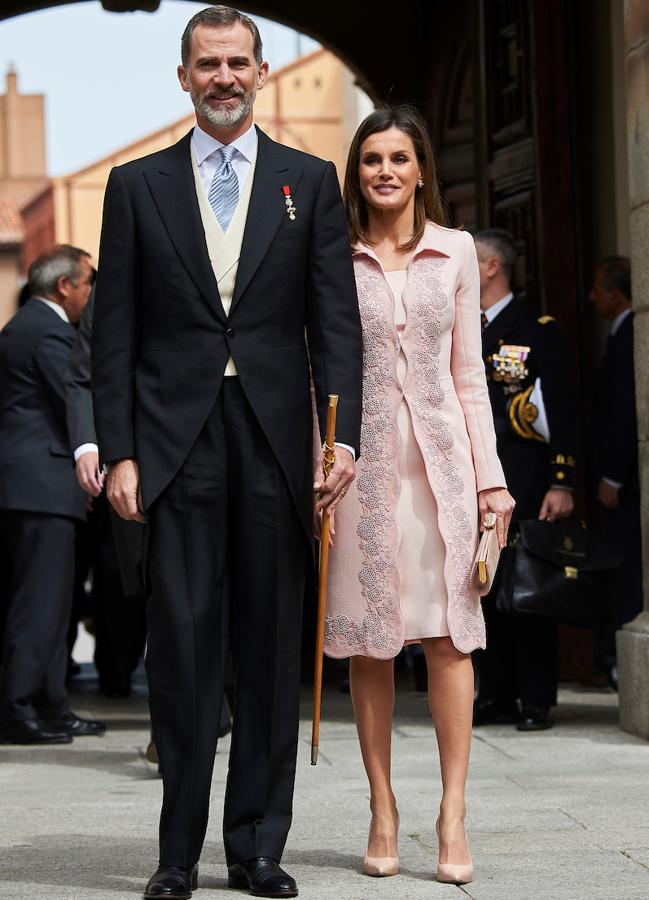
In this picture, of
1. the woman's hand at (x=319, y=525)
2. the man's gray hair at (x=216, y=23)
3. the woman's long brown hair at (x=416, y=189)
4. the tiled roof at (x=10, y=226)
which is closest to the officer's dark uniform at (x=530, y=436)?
the woman's long brown hair at (x=416, y=189)

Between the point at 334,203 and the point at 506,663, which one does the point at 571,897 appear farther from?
the point at 506,663

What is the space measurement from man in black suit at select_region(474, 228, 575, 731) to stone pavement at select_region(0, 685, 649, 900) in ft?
0.68

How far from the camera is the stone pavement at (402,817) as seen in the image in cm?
448

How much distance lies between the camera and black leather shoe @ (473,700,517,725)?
762 cm

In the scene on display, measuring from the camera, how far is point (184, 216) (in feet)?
14.6

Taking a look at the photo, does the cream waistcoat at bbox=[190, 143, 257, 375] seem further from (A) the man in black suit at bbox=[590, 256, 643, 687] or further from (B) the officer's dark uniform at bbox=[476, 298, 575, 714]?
(A) the man in black suit at bbox=[590, 256, 643, 687]

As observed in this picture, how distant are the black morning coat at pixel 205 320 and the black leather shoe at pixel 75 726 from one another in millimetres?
3557

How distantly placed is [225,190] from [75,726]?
382cm

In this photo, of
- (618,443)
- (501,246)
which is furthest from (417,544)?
(618,443)

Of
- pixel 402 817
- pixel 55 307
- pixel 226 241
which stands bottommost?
pixel 402 817

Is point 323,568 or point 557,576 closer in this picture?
point 323,568

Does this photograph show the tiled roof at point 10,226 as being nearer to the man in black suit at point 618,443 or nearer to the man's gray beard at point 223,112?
the man in black suit at point 618,443

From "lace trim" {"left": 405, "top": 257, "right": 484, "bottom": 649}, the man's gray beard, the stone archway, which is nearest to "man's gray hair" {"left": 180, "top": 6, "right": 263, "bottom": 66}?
the man's gray beard

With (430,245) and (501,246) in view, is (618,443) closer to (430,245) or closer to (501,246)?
(501,246)
